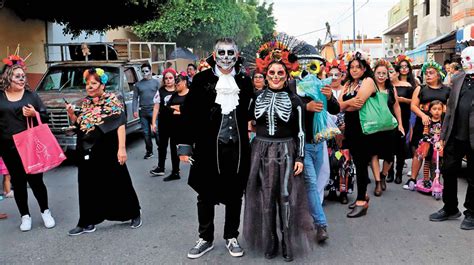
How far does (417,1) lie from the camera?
31.0 m

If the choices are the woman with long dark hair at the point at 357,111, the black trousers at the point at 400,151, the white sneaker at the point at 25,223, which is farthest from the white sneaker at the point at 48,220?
the black trousers at the point at 400,151

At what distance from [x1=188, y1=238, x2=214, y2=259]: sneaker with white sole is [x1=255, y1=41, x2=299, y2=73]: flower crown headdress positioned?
1.69 meters

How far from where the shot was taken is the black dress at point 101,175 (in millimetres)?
5078

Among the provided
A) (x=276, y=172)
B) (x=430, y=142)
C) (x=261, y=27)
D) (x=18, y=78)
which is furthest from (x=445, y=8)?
(x=261, y=27)

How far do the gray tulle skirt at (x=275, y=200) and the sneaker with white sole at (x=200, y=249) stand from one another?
1.53 ft

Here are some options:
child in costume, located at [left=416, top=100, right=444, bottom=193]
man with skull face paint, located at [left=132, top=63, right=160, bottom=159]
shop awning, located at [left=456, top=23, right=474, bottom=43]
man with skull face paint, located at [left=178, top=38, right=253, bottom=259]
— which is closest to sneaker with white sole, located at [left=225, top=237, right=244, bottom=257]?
man with skull face paint, located at [left=178, top=38, right=253, bottom=259]

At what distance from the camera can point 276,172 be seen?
13.9ft

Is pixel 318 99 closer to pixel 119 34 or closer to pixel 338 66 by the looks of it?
pixel 338 66

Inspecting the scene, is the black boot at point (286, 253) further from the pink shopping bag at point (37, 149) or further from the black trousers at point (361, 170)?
the pink shopping bag at point (37, 149)

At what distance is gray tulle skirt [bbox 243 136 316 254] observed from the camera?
4.23 m

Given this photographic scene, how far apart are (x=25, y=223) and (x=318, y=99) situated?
3.44m

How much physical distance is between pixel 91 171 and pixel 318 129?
2.39 m

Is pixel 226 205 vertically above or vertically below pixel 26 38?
below

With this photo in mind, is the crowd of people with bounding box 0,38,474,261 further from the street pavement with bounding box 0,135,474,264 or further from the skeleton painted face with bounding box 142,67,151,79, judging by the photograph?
the skeleton painted face with bounding box 142,67,151,79
